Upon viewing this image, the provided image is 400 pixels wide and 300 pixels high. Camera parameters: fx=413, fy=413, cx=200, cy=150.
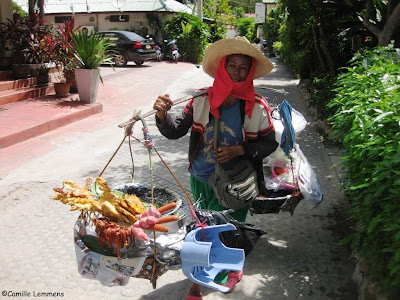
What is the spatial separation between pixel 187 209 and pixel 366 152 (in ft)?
4.11

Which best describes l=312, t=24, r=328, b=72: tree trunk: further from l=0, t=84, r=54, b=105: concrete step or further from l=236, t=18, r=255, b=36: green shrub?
l=236, t=18, r=255, b=36: green shrub

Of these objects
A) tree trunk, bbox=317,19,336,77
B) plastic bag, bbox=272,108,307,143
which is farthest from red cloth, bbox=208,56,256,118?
tree trunk, bbox=317,19,336,77

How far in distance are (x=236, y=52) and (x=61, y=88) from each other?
8395 mm

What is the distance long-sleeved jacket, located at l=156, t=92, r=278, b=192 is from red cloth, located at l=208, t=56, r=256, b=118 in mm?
65

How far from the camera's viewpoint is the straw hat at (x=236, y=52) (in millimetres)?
2738

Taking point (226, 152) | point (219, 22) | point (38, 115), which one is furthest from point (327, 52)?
point (219, 22)

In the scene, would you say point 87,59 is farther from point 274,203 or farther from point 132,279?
point 274,203

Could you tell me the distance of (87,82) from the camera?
9742 mm

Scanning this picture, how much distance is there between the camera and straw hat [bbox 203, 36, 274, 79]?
2.74m

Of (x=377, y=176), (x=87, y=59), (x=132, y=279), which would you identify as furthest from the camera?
(x=87, y=59)

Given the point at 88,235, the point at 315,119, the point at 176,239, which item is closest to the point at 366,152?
the point at 176,239

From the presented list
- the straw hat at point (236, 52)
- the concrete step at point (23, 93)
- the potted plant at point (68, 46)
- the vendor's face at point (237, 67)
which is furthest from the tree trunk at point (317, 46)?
the vendor's face at point (237, 67)

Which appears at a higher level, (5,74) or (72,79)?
(5,74)

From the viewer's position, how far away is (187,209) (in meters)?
2.49
